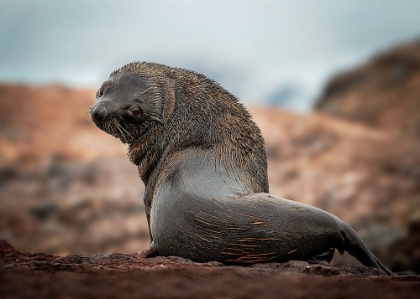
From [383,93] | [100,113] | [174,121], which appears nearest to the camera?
[100,113]

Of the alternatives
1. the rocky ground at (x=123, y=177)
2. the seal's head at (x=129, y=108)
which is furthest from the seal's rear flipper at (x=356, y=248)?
the rocky ground at (x=123, y=177)

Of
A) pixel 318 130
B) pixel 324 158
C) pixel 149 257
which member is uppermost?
pixel 318 130

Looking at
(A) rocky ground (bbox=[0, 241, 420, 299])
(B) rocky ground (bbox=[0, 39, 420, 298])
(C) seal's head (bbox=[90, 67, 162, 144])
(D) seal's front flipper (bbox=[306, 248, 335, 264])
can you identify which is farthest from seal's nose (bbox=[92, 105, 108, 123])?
(B) rocky ground (bbox=[0, 39, 420, 298])

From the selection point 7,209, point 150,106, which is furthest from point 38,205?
point 150,106

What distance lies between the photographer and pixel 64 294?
4.29 metres

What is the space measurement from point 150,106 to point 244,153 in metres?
1.22

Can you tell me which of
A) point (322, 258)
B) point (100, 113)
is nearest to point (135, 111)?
point (100, 113)

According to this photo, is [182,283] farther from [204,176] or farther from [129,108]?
[129,108]

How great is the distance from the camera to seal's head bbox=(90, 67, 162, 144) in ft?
23.5

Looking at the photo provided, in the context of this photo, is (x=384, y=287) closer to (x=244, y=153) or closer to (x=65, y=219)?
(x=244, y=153)

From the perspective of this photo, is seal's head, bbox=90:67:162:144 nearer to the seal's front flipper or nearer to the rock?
the seal's front flipper

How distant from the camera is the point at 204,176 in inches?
264

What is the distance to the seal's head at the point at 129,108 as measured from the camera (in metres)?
7.15

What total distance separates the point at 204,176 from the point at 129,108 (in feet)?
4.08
